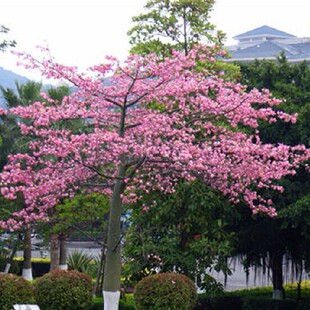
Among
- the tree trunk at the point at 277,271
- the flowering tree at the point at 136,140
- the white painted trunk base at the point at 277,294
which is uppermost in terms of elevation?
the flowering tree at the point at 136,140

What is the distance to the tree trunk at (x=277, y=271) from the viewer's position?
18.1m

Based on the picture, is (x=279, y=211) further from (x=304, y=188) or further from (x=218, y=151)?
(x=218, y=151)

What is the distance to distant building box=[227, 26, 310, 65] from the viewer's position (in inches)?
2244

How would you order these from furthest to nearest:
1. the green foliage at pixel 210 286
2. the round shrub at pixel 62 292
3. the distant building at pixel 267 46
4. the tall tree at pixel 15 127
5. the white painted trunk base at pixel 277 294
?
the distant building at pixel 267 46, the tall tree at pixel 15 127, the white painted trunk base at pixel 277 294, the green foliage at pixel 210 286, the round shrub at pixel 62 292

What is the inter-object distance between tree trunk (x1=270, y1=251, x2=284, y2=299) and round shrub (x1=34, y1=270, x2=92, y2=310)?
4.36 meters

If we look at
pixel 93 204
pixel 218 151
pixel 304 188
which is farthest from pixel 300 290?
pixel 218 151

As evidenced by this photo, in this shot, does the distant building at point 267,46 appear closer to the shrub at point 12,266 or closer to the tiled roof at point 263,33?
the tiled roof at point 263,33

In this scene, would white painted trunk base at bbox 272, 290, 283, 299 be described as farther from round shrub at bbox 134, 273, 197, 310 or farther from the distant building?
the distant building

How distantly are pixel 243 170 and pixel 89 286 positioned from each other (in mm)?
4502

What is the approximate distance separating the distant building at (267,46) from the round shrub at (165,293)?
2549 cm

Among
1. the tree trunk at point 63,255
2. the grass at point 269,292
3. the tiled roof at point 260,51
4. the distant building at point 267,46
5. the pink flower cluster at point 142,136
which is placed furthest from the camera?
the tiled roof at point 260,51

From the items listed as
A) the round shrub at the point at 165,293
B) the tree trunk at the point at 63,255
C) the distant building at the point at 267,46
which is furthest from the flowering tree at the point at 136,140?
the distant building at the point at 267,46

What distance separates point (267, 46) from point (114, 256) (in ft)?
167

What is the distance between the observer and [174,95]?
44.4ft
